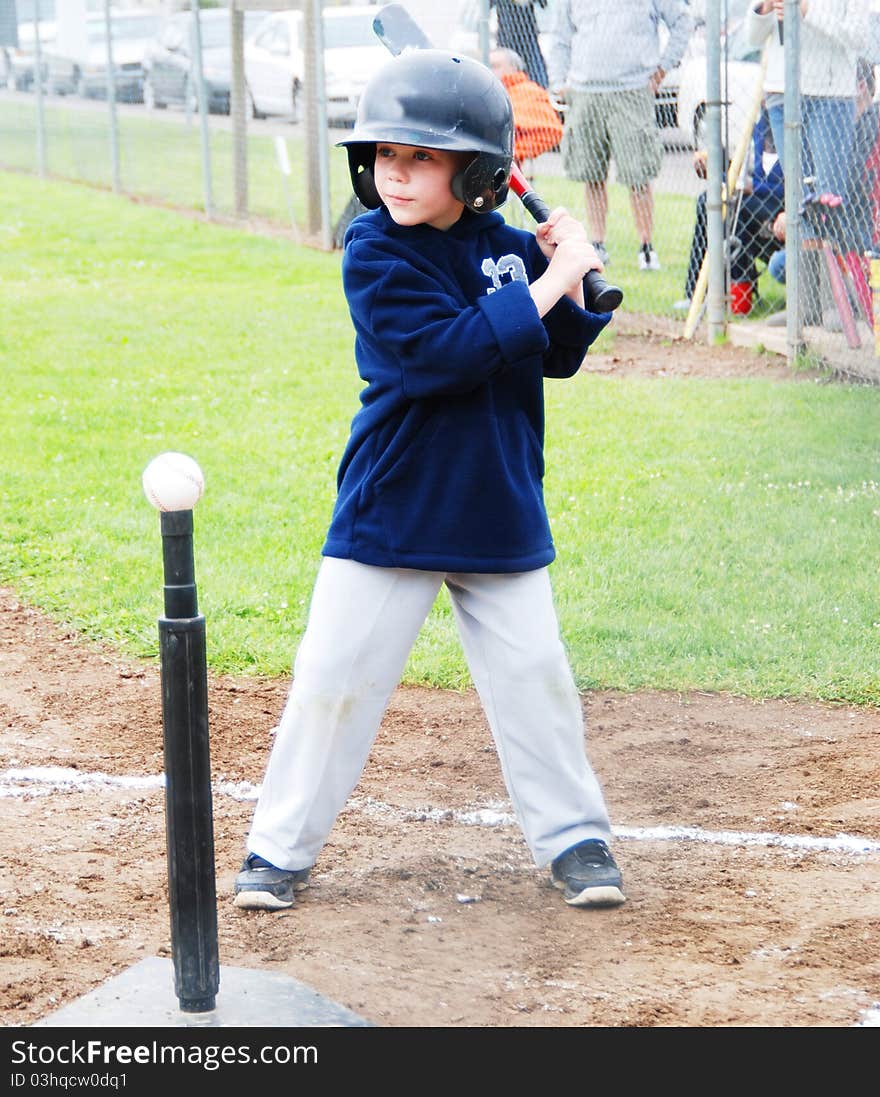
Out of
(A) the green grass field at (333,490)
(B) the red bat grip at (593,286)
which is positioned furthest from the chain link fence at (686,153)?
(B) the red bat grip at (593,286)

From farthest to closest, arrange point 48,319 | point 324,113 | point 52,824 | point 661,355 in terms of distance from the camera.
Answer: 1. point 324,113
2. point 48,319
3. point 661,355
4. point 52,824

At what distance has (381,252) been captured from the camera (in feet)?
10.7

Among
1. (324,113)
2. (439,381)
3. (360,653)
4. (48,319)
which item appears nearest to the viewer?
(439,381)

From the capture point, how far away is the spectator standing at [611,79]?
1020 centimetres

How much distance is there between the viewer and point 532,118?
10.5 metres

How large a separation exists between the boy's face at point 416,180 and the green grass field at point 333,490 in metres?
2.08

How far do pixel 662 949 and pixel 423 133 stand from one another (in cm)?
181

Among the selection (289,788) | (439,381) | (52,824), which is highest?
(439,381)

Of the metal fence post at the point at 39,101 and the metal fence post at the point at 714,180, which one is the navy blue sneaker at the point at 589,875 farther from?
the metal fence post at the point at 39,101

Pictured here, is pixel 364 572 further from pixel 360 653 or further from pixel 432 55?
pixel 432 55

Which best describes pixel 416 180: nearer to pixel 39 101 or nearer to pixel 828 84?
pixel 828 84

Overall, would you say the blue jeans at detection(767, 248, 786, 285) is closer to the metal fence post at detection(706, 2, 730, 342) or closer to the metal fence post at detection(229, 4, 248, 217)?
the metal fence post at detection(706, 2, 730, 342)

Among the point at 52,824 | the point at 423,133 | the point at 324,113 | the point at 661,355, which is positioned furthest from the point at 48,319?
the point at 423,133

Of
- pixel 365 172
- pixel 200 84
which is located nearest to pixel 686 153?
pixel 200 84
